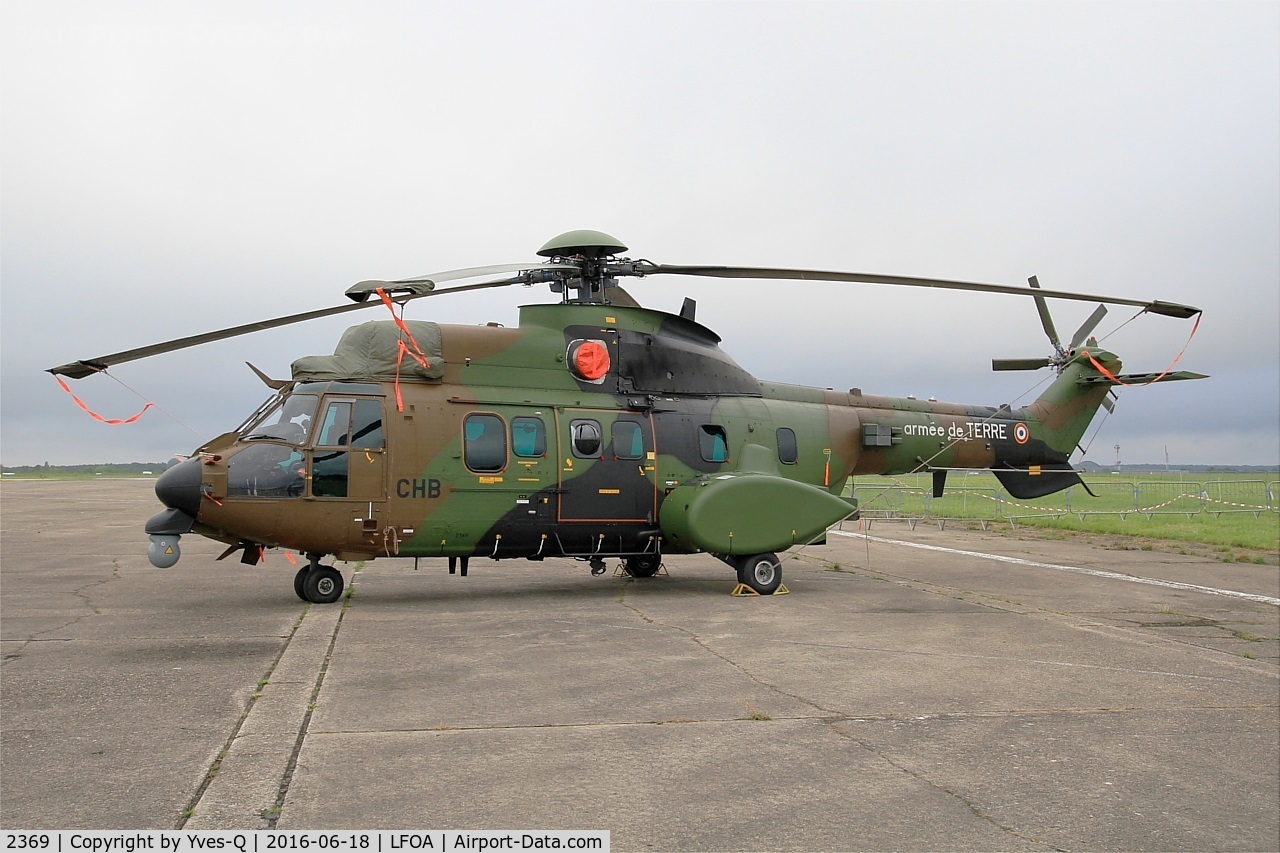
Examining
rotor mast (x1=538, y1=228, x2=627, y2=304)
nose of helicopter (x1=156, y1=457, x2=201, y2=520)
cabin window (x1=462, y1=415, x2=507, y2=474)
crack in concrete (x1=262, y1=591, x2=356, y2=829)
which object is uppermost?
rotor mast (x1=538, y1=228, x2=627, y2=304)

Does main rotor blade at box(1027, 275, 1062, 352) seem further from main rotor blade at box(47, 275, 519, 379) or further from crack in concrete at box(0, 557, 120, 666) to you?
crack in concrete at box(0, 557, 120, 666)

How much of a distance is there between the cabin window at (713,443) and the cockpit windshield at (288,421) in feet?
17.4

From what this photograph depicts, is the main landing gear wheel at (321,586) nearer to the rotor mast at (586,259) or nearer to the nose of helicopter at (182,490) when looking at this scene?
the nose of helicopter at (182,490)

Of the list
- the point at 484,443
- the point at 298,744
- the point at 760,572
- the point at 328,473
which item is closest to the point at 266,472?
the point at 328,473

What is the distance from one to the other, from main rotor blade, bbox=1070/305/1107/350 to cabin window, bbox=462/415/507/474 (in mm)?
11181

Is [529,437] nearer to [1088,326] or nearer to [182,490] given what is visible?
[182,490]

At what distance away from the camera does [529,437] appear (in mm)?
12305

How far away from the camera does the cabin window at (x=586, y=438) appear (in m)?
12.6

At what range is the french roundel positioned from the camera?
42.1 feet

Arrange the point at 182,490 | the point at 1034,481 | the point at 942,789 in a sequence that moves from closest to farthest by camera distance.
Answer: the point at 942,789 → the point at 182,490 → the point at 1034,481

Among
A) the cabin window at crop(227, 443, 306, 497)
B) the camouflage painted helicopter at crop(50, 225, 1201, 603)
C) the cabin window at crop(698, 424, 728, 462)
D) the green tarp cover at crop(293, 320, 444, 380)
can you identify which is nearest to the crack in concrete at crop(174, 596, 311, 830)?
the cabin window at crop(227, 443, 306, 497)

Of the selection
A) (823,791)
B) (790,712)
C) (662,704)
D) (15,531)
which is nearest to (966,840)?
(823,791)

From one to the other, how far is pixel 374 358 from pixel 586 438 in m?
2.95

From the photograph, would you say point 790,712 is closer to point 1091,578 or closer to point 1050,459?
point 1091,578
